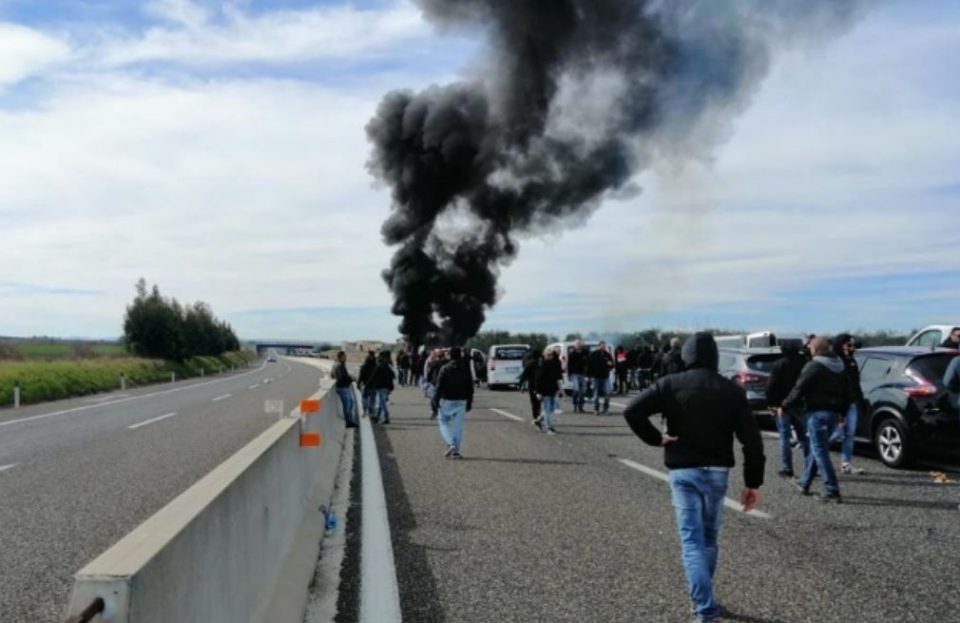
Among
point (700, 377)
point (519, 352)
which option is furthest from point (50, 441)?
point (519, 352)

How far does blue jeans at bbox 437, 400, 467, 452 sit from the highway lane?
2977 millimetres

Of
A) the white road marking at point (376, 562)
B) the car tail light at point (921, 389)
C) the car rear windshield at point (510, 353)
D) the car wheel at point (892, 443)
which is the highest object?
the car rear windshield at point (510, 353)

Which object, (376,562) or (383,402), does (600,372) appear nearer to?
(383,402)

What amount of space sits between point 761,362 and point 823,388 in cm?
726

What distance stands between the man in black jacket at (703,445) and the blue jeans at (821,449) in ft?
12.1

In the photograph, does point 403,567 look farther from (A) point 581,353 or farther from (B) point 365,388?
(A) point 581,353

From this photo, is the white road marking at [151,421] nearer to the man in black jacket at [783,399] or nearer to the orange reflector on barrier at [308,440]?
the orange reflector on barrier at [308,440]

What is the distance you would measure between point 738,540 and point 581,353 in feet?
44.7

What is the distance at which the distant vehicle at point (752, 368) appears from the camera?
1530 centimetres

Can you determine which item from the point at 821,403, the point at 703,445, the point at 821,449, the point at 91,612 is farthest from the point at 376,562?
the point at 821,403

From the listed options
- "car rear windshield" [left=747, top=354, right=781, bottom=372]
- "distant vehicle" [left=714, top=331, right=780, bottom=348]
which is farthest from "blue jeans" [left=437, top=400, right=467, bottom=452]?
"distant vehicle" [left=714, top=331, right=780, bottom=348]

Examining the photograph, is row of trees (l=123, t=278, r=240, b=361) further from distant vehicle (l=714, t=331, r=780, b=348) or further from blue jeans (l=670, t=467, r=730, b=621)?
blue jeans (l=670, t=467, r=730, b=621)

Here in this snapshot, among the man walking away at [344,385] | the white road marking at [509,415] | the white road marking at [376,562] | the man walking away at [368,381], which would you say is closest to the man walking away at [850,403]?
the white road marking at [376,562]

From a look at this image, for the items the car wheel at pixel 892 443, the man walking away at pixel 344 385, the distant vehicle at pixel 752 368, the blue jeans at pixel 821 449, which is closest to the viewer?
the blue jeans at pixel 821 449
